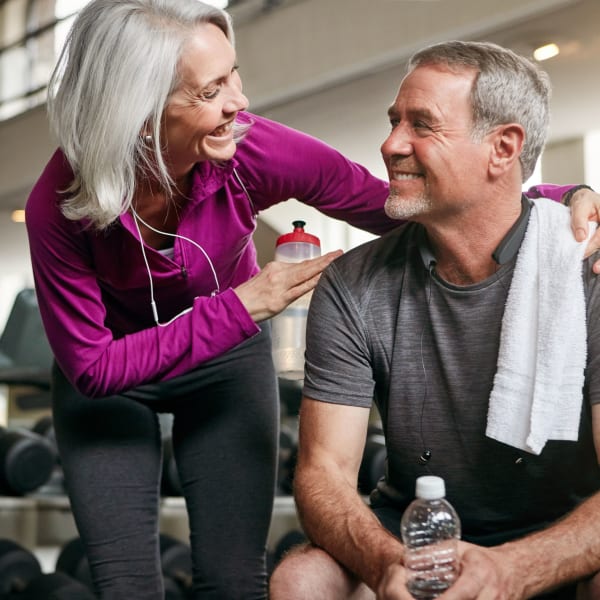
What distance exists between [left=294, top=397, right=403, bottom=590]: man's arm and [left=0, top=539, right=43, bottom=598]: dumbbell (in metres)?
2.02

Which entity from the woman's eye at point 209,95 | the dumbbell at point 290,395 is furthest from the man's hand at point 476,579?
the dumbbell at point 290,395

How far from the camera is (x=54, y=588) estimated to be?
3.03m

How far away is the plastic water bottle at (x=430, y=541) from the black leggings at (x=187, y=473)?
12.9 inches

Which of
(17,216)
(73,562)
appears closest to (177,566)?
(73,562)

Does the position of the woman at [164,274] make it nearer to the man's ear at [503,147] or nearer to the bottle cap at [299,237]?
the bottle cap at [299,237]

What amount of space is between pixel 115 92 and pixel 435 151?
49cm

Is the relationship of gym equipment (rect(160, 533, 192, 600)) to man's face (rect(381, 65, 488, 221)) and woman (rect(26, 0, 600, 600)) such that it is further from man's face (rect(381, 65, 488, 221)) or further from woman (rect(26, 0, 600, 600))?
man's face (rect(381, 65, 488, 221))

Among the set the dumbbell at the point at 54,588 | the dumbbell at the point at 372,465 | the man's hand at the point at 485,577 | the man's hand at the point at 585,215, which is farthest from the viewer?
the dumbbell at the point at 372,465

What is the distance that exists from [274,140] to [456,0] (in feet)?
10.7

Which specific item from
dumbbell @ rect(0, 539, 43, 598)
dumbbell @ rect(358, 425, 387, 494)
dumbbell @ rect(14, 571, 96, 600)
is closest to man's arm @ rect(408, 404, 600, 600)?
dumbbell @ rect(14, 571, 96, 600)

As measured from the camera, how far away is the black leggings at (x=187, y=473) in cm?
165

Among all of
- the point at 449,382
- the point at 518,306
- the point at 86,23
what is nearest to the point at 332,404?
the point at 449,382

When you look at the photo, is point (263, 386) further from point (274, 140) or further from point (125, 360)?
point (274, 140)

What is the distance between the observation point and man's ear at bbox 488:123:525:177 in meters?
1.51
